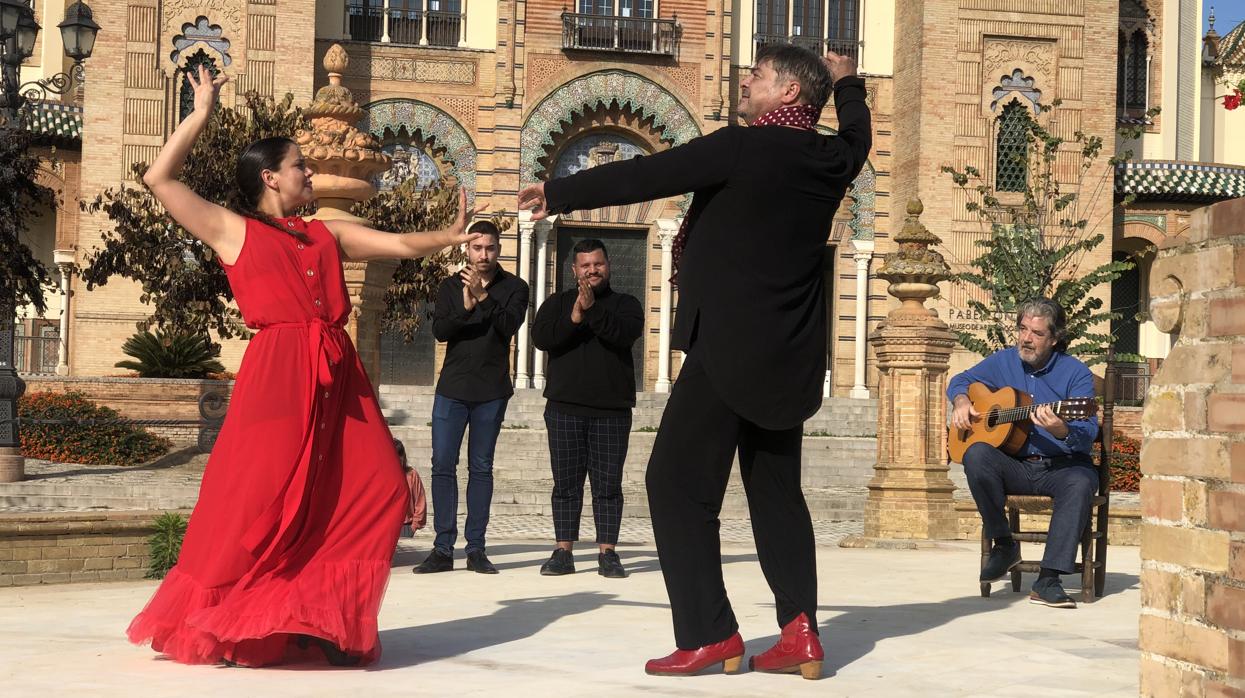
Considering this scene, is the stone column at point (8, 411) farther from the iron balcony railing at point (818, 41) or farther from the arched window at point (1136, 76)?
the arched window at point (1136, 76)

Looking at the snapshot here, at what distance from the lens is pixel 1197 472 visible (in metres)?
3.87

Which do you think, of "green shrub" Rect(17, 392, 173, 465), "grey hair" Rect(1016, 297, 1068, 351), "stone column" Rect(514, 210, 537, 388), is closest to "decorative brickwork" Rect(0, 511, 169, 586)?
"grey hair" Rect(1016, 297, 1068, 351)

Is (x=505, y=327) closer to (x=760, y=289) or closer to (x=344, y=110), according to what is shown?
(x=344, y=110)

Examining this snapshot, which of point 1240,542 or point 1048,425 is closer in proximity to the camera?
point 1240,542

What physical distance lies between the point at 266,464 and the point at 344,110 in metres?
4.31

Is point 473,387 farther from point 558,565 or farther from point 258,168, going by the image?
point 258,168

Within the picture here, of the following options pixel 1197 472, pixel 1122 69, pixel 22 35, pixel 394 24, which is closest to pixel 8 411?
pixel 22 35

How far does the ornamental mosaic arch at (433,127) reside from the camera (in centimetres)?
2802

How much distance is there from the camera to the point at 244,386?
193 inches

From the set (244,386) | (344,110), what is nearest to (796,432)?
(244,386)

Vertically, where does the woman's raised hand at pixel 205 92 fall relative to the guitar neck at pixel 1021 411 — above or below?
above

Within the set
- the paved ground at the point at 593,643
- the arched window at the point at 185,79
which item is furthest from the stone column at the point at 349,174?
the arched window at the point at 185,79

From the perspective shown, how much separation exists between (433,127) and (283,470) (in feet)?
78.9

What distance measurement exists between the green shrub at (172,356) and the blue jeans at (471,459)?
16.0 m
